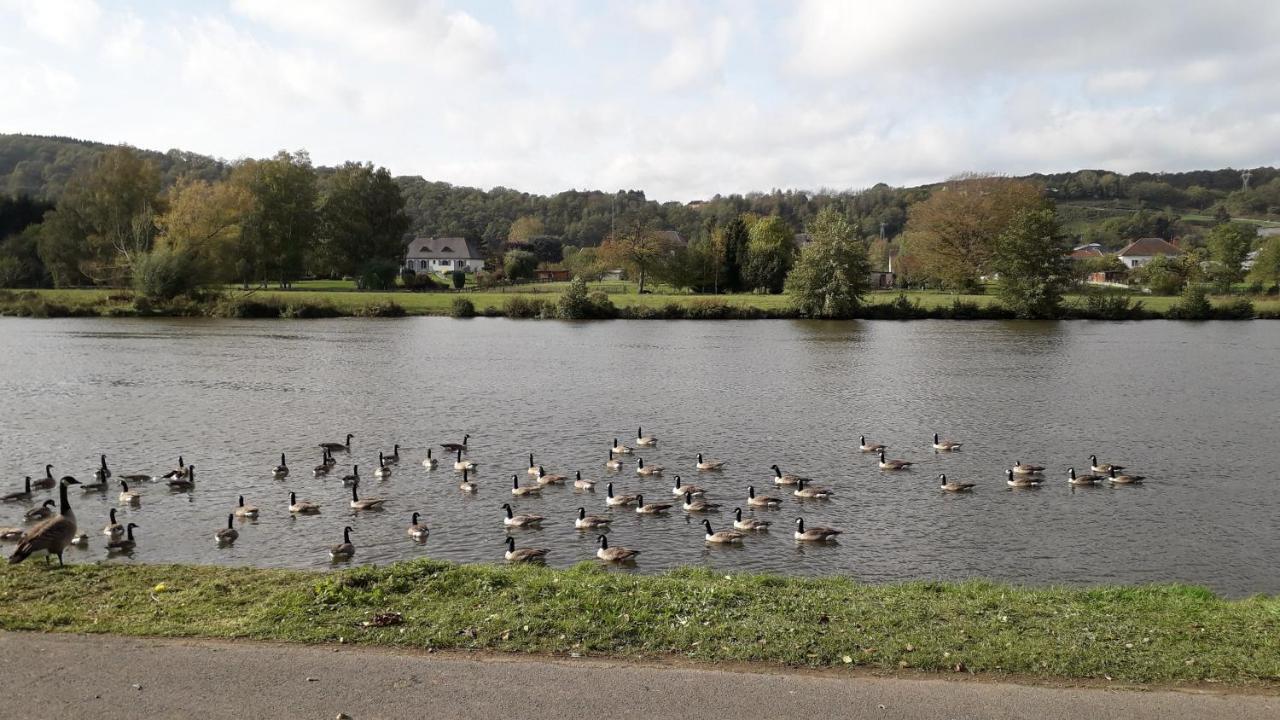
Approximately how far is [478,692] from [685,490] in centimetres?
1537

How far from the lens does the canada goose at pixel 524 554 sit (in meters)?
18.8

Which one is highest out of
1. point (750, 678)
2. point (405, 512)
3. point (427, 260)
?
point (427, 260)

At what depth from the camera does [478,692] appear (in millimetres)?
9609

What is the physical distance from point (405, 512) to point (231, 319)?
232 ft

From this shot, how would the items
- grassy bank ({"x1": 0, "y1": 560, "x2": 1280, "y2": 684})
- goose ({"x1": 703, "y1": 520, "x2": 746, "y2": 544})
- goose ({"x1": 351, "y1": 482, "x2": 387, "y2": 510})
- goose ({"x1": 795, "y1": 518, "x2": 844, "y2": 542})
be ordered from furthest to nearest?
goose ({"x1": 351, "y1": 482, "x2": 387, "y2": 510}) → goose ({"x1": 795, "y1": 518, "x2": 844, "y2": 542}) → goose ({"x1": 703, "y1": 520, "x2": 746, "y2": 544}) → grassy bank ({"x1": 0, "y1": 560, "x2": 1280, "y2": 684})

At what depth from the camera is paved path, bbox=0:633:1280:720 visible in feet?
30.2

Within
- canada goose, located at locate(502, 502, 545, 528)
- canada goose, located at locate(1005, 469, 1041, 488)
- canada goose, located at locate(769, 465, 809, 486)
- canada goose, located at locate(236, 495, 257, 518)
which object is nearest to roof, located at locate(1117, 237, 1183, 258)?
canada goose, located at locate(1005, 469, 1041, 488)

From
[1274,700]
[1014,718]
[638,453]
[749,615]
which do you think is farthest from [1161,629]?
[638,453]

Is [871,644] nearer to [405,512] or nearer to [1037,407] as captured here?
[405,512]

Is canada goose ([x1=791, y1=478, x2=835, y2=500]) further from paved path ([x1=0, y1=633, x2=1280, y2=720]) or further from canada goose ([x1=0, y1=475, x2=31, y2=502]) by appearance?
canada goose ([x1=0, y1=475, x2=31, y2=502])

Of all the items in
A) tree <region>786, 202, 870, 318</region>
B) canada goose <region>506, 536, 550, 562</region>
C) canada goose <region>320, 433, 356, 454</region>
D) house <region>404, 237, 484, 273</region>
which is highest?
house <region>404, 237, 484, 273</region>

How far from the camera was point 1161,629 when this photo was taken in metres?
11.5

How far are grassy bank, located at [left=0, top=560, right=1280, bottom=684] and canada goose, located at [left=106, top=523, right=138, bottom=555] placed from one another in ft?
19.3

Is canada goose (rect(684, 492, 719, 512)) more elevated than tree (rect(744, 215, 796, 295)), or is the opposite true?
tree (rect(744, 215, 796, 295))
